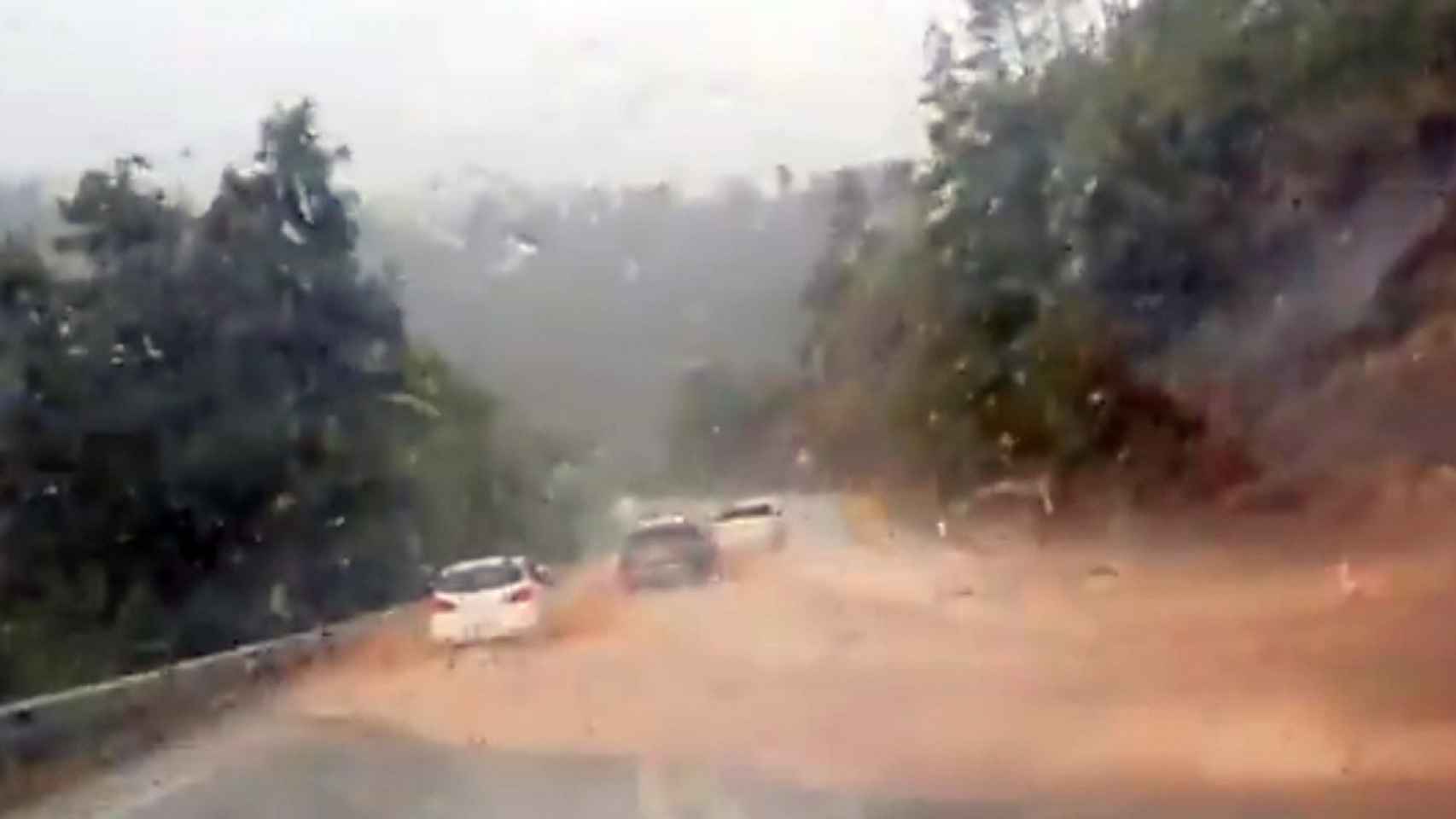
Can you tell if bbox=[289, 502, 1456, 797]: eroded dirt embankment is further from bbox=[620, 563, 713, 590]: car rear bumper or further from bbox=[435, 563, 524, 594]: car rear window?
bbox=[435, 563, 524, 594]: car rear window

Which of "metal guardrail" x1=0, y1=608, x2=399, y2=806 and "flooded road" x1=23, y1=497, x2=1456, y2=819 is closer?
"flooded road" x1=23, y1=497, x2=1456, y2=819

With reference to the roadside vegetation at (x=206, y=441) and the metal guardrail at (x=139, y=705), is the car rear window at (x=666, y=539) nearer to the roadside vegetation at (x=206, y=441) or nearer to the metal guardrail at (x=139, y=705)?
the roadside vegetation at (x=206, y=441)

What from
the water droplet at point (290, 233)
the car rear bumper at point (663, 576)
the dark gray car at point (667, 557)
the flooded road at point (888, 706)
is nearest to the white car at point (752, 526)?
the flooded road at point (888, 706)

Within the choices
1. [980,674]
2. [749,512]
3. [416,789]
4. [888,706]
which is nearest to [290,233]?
[749,512]

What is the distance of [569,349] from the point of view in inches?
695

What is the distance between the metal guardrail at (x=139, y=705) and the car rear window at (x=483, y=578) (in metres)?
1.02

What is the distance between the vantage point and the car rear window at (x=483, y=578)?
2211cm

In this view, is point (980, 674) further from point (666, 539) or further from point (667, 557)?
point (667, 557)

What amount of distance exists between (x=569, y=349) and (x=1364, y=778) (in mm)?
6963

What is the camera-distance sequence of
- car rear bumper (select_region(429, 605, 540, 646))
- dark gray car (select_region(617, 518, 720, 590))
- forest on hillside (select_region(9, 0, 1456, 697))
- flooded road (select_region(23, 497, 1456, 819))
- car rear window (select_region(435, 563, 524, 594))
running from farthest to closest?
dark gray car (select_region(617, 518, 720, 590)) → car rear window (select_region(435, 563, 524, 594)) → car rear bumper (select_region(429, 605, 540, 646)) → forest on hillside (select_region(9, 0, 1456, 697)) → flooded road (select_region(23, 497, 1456, 819))

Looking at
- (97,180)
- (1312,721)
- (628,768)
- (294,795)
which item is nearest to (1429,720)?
(1312,721)

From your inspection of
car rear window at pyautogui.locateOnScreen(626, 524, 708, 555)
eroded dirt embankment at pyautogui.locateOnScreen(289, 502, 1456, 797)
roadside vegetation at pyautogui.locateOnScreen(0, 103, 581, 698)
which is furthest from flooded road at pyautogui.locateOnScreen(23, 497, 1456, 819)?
roadside vegetation at pyautogui.locateOnScreen(0, 103, 581, 698)

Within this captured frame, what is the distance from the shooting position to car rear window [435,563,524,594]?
22.1 meters

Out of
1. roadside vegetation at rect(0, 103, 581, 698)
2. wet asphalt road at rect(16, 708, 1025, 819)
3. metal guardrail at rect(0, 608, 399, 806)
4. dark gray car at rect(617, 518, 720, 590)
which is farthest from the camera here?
roadside vegetation at rect(0, 103, 581, 698)
